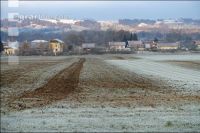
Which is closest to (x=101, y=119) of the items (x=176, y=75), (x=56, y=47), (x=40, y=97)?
(x=40, y=97)

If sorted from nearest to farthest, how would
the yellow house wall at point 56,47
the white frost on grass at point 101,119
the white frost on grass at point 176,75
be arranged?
the white frost on grass at point 101,119 < the white frost on grass at point 176,75 < the yellow house wall at point 56,47

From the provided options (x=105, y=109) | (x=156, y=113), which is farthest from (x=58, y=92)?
(x=156, y=113)

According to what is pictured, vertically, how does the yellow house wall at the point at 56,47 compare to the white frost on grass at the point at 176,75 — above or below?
below

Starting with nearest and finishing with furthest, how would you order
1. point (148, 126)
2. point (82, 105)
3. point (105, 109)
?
point (148, 126) → point (105, 109) → point (82, 105)

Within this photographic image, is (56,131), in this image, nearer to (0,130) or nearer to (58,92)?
(0,130)

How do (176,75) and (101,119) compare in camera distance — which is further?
(176,75)

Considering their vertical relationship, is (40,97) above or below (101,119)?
below

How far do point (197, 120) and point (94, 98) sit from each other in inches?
263

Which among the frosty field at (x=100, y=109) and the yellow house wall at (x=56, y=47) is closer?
the frosty field at (x=100, y=109)

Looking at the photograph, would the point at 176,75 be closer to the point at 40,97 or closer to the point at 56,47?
the point at 40,97

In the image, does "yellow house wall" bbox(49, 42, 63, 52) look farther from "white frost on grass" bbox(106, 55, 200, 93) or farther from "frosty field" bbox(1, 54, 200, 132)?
"frosty field" bbox(1, 54, 200, 132)

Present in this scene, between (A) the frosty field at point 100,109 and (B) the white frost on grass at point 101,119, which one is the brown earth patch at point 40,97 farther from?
(B) the white frost on grass at point 101,119

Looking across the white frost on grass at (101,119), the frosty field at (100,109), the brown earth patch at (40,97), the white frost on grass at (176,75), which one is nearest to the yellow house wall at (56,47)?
the white frost on grass at (176,75)

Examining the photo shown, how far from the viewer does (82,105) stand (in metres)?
16.7
